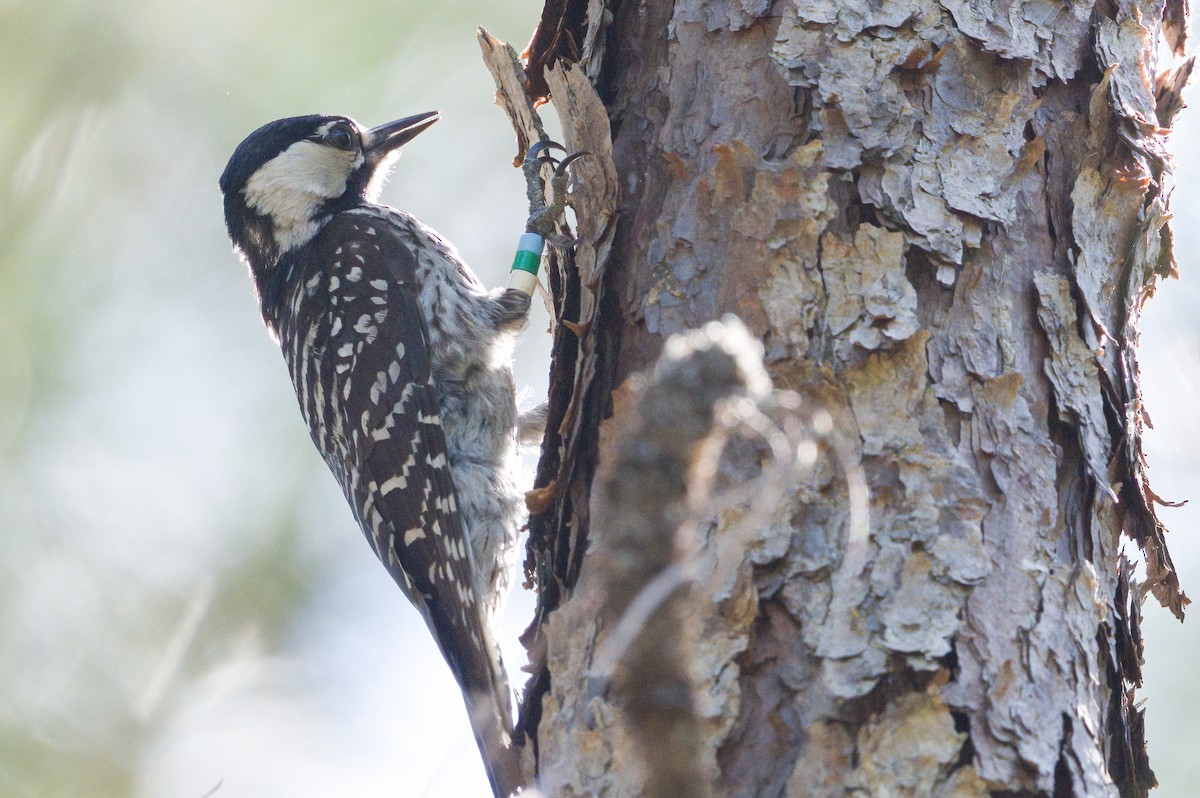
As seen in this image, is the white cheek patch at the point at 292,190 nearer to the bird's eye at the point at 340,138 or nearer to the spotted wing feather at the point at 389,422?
the bird's eye at the point at 340,138

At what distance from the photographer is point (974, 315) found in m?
1.81

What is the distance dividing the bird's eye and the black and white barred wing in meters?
0.52

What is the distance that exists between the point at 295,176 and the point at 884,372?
2692 mm

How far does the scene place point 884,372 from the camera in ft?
5.70

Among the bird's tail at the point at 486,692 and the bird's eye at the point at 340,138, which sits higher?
the bird's eye at the point at 340,138

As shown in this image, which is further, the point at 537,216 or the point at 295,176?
the point at 295,176

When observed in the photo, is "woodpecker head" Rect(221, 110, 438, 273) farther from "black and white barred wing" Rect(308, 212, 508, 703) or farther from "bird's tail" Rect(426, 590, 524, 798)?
"bird's tail" Rect(426, 590, 524, 798)

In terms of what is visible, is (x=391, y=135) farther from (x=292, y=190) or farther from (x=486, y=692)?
(x=486, y=692)

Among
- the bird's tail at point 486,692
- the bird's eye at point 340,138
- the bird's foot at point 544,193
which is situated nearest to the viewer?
the bird's tail at point 486,692

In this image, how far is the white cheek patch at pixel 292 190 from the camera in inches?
151

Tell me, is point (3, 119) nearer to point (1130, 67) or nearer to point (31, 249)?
point (31, 249)

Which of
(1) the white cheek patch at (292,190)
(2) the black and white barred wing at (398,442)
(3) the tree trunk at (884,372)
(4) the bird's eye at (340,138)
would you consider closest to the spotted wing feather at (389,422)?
(2) the black and white barred wing at (398,442)

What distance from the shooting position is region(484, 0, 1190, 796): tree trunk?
1.52m

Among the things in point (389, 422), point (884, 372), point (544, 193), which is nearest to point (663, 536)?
point (884, 372)
